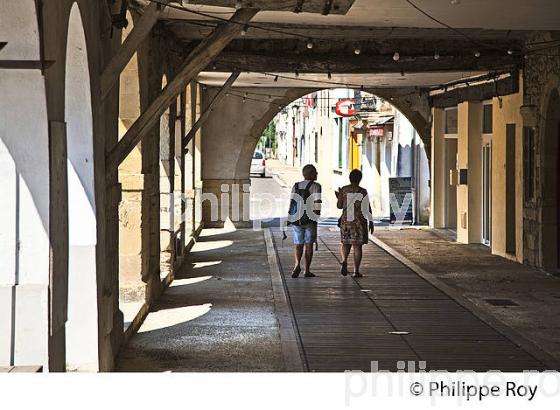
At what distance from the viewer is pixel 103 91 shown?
777 cm

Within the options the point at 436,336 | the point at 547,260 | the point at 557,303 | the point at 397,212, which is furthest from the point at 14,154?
the point at 397,212

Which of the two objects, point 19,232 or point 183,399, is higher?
point 19,232

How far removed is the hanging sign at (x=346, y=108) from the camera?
3238cm

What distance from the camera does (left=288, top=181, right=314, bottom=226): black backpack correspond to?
554 inches

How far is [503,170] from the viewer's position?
1731 cm

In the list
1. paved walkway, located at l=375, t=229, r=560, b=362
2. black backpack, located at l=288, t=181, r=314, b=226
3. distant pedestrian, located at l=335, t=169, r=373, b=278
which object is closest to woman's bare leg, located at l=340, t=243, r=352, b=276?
distant pedestrian, located at l=335, t=169, r=373, b=278

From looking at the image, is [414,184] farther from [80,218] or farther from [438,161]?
[80,218]

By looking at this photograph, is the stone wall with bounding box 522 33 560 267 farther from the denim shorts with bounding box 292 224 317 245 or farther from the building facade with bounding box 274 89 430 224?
the building facade with bounding box 274 89 430 224

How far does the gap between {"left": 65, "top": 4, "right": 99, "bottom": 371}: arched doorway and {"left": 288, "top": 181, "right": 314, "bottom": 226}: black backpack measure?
21.4ft

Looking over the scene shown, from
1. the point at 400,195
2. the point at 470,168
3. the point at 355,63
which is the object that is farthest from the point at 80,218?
the point at 400,195

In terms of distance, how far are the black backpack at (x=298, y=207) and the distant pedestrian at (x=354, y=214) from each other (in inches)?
16.2

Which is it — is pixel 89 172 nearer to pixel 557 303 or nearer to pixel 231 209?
pixel 557 303

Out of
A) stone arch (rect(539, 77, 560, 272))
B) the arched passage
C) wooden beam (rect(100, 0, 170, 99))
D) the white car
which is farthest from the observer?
the white car

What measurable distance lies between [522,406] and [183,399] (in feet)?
3.98
